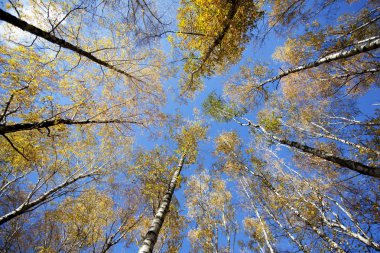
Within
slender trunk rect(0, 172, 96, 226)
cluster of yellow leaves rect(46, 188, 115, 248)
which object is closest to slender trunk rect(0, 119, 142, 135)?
slender trunk rect(0, 172, 96, 226)

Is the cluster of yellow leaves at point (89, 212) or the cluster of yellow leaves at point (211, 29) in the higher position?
the cluster of yellow leaves at point (211, 29)

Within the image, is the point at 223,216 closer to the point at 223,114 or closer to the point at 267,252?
the point at 267,252

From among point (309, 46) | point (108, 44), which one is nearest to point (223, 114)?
point (309, 46)

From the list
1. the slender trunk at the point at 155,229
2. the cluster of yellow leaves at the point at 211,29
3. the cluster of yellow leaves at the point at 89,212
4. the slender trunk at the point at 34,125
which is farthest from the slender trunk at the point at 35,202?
the cluster of yellow leaves at the point at 211,29

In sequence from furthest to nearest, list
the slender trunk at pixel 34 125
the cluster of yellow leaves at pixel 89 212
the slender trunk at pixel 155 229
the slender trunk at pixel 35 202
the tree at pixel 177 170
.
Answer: the cluster of yellow leaves at pixel 89 212, the slender trunk at pixel 35 202, the slender trunk at pixel 34 125, the tree at pixel 177 170, the slender trunk at pixel 155 229

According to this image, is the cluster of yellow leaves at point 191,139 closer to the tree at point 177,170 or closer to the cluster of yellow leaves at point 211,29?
the tree at point 177,170

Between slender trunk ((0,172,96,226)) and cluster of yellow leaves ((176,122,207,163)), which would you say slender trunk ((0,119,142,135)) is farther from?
cluster of yellow leaves ((176,122,207,163))

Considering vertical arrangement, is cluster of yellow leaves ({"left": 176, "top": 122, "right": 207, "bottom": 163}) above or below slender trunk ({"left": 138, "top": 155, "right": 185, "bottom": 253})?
above

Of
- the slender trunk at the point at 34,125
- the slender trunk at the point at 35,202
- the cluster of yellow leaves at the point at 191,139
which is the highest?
the cluster of yellow leaves at the point at 191,139

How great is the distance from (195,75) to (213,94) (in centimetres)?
402

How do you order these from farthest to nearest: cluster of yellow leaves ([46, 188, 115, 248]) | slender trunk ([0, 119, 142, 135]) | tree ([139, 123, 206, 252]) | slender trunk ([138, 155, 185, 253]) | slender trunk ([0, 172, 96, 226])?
1. cluster of yellow leaves ([46, 188, 115, 248])
2. slender trunk ([0, 172, 96, 226])
3. slender trunk ([0, 119, 142, 135])
4. tree ([139, 123, 206, 252])
5. slender trunk ([138, 155, 185, 253])

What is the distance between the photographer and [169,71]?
7.81 meters

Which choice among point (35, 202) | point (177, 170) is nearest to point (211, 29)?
point (177, 170)

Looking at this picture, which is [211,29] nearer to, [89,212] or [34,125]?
[34,125]
